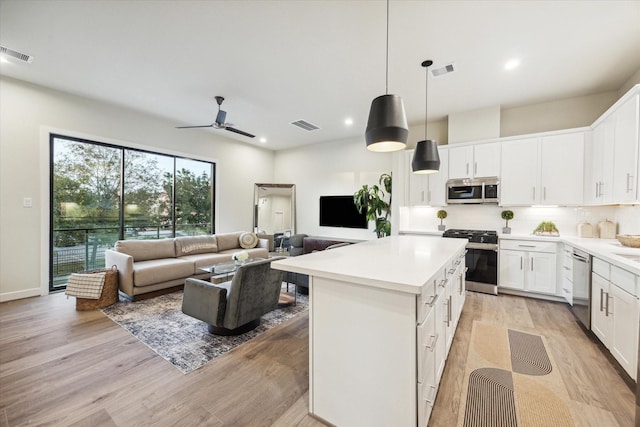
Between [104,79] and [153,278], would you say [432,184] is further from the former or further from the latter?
[104,79]

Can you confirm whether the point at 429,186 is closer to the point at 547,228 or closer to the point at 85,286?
the point at 547,228

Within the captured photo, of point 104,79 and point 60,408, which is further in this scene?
point 104,79

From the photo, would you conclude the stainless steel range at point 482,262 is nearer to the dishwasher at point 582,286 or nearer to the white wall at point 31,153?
the dishwasher at point 582,286

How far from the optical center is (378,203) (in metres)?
5.73

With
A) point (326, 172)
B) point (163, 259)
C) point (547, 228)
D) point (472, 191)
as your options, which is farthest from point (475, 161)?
point (163, 259)

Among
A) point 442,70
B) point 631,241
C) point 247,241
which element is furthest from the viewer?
point 247,241

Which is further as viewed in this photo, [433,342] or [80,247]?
[80,247]

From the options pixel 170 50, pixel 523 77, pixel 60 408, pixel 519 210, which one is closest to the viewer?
pixel 60 408

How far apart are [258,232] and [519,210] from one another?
5.62m

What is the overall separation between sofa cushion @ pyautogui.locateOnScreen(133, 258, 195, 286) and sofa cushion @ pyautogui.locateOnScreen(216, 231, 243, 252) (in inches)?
41.5

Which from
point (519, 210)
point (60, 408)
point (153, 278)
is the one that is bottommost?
point (60, 408)

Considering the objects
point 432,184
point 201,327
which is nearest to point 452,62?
point 432,184

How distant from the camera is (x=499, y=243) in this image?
4.23m

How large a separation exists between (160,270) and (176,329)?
1.40 m
